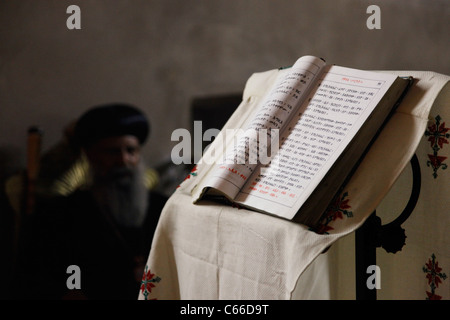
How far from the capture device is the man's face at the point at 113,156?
218 cm

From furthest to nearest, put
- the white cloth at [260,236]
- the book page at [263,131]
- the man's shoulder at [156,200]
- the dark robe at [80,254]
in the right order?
1. the man's shoulder at [156,200]
2. the dark robe at [80,254]
3. the book page at [263,131]
4. the white cloth at [260,236]

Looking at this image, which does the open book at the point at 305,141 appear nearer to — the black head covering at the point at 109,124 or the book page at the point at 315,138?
the book page at the point at 315,138

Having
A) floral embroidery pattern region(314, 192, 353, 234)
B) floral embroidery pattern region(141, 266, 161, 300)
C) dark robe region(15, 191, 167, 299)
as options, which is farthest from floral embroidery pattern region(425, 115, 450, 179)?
dark robe region(15, 191, 167, 299)

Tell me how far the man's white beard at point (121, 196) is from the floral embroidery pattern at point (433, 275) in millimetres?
1582

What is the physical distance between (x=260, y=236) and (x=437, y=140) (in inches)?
11.5

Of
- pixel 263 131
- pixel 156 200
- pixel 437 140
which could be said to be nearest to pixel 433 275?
pixel 437 140

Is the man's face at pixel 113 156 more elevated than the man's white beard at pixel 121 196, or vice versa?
the man's face at pixel 113 156

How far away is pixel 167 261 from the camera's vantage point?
943 mm

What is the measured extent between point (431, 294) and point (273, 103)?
38 cm

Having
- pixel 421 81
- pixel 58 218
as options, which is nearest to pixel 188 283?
pixel 421 81

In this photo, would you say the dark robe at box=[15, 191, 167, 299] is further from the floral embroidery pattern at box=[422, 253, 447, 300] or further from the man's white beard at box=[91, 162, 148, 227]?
the floral embroidery pattern at box=[422, 253, 447, 300]

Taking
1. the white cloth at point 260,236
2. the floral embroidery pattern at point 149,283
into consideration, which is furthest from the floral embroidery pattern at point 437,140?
the floral embroidery pattern at point 149,283

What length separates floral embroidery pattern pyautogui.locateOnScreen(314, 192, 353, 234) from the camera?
666 mm

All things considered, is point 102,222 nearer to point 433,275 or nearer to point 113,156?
point 113,156
